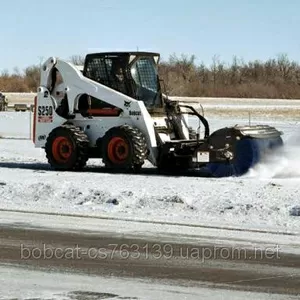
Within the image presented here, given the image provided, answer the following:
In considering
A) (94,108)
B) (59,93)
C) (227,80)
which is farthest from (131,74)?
(227,80)

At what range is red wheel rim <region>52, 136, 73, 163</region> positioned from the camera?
2019 centimetres

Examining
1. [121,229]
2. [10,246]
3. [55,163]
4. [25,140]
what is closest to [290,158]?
[55,163]

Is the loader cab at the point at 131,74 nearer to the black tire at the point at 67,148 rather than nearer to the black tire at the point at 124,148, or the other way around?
the black tire at the point at 124,148

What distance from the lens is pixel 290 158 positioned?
19.0 meters

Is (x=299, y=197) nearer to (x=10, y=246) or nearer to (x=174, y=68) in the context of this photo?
(x=10, y=246)

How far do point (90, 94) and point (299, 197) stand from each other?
7.02 m

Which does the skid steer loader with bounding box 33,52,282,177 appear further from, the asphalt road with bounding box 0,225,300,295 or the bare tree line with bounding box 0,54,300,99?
the bare tree line with bounding box 0,54,300,99

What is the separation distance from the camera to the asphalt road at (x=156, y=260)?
888 cm

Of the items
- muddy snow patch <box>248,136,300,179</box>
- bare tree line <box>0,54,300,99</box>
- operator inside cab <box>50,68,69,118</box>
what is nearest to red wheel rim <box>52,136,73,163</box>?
operator inside cab <box>50,68,69,118</box>

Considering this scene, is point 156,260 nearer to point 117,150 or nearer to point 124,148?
point 124,148

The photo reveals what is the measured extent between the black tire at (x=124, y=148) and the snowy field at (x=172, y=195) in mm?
356

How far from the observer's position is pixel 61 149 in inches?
801

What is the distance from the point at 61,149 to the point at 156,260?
10.7 meters

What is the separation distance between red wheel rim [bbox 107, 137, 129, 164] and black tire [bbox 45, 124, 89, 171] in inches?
32.8
